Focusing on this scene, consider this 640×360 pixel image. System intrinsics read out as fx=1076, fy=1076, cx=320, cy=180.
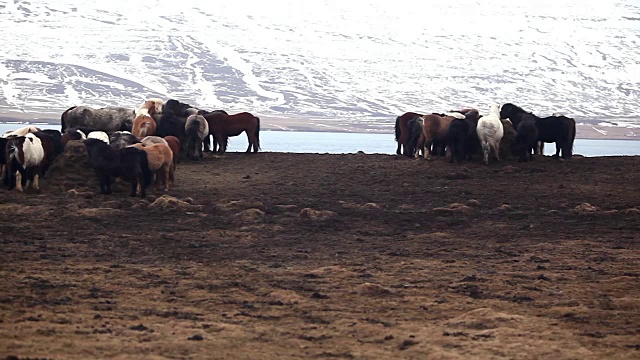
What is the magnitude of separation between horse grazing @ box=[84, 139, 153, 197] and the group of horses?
8027 millimetres

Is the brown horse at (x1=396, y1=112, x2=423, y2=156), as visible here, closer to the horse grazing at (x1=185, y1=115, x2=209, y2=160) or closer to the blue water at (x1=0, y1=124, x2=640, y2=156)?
the horse grazing at (x1=185, y1=115, x2=209, y2=160)

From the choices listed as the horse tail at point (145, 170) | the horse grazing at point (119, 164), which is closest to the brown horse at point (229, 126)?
the horse tail at point (145, 170)

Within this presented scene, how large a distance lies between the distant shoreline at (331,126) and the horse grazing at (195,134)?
79.7 m

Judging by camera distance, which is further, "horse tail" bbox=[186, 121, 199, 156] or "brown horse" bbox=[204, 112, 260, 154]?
"brown horse" bbox=[204, 112, 260, 154]

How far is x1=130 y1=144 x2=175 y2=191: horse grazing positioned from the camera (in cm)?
1953

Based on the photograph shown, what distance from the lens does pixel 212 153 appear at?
28125 mm

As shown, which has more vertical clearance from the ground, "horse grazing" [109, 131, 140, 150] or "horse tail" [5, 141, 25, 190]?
"horse grazing" [109, 131, 140, 150]

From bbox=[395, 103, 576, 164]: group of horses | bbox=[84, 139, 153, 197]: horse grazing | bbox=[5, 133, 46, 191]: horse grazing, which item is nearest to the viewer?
bbox=[84, 139, 153, 197]: horse grazing

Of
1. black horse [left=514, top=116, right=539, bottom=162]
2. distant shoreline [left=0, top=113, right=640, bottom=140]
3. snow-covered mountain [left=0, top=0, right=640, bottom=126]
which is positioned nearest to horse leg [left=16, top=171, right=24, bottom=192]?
black horse [left=514, top=116, right=539, bottom=162]

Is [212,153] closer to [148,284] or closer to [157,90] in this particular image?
[148,284]

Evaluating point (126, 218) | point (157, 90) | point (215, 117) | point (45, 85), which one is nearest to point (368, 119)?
point (157, 90)

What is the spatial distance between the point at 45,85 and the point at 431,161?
441 ft

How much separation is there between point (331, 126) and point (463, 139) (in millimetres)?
97780

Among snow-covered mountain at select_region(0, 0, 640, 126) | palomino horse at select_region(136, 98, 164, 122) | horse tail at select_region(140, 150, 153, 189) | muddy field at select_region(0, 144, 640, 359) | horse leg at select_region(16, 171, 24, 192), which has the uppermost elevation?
snow-covered mountain at select_region(0, 0, 640, 126)
